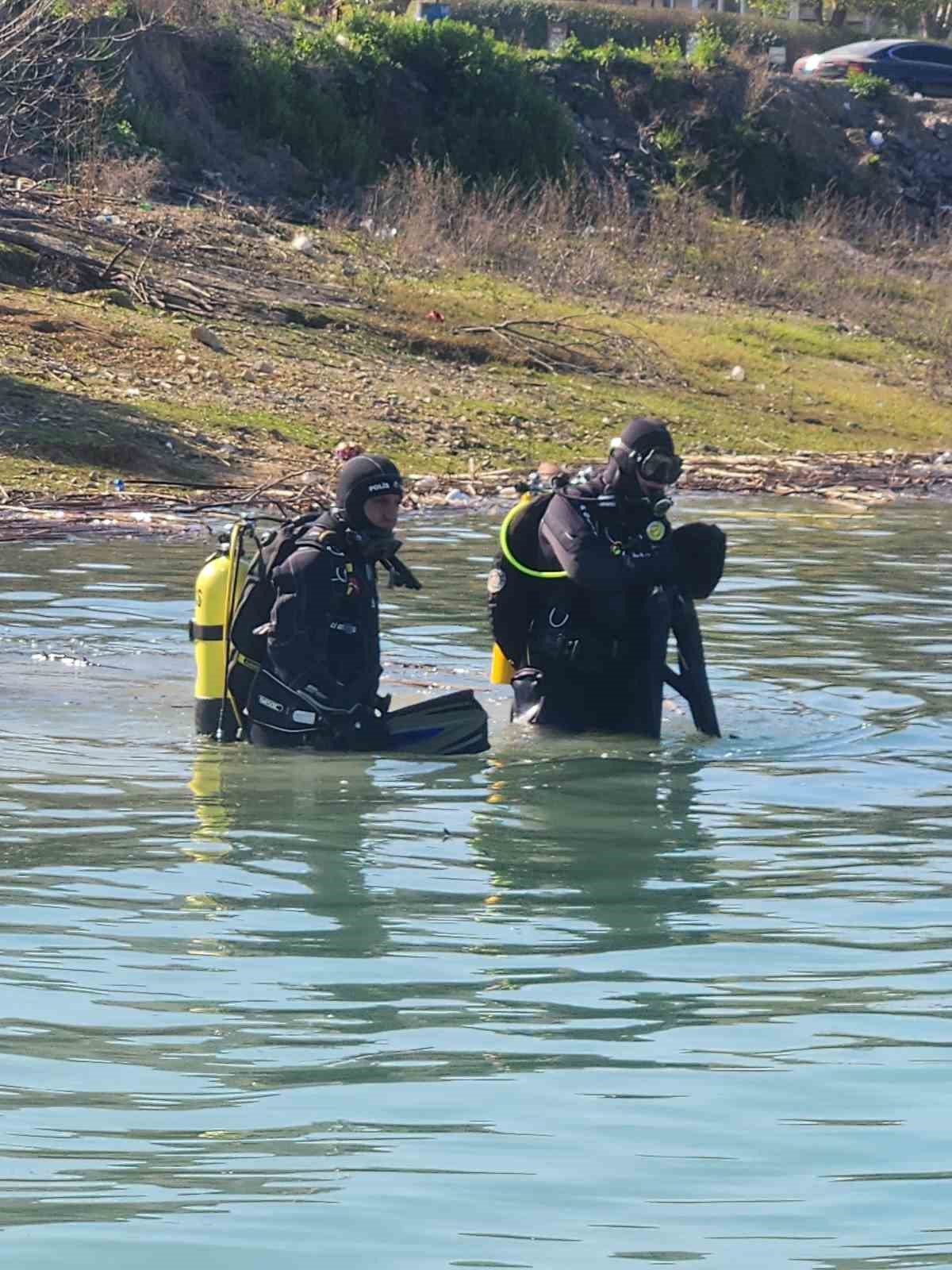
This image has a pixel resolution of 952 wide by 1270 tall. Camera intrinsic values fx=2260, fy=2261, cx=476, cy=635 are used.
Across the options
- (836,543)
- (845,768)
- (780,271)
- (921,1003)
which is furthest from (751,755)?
(780,271)

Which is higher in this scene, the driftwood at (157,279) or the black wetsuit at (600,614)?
the driftwood at (157,279)

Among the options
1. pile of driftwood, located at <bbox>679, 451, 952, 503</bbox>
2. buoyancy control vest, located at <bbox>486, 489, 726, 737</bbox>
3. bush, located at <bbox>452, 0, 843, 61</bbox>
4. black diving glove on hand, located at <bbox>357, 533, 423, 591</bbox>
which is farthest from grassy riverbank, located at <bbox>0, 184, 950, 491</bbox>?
bush, located at <bbox>452, 0, 843, 61</bbox>

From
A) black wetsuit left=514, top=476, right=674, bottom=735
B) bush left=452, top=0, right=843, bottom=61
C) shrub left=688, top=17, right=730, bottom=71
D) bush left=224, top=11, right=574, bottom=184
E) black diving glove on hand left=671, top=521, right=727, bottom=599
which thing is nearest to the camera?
black wetsuit left=514, top=476, right=674, bottom=735

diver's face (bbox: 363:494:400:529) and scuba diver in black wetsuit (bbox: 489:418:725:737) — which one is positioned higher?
diver's face (bbox: 363:494:400:529)

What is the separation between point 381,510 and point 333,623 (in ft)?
1.64

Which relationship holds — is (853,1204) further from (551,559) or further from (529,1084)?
(551,559)

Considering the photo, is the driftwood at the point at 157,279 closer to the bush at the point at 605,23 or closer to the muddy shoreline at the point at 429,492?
the muddy shoreline at the point at 429,492

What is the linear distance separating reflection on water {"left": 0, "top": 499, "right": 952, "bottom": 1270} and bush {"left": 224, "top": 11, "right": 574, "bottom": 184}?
23895mm

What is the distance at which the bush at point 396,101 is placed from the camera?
3397 cm

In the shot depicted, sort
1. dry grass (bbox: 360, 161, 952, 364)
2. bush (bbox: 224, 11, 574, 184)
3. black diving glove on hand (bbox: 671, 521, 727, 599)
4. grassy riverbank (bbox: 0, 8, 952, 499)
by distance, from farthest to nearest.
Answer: bush (bbox: 224, 11, 574, 184) < dry grass (bbox: 360, 161, 952, 364) < grassy riverbank (bbox: 0, 8, 952, 499) < black diving glove on hand (bbox: 671, 521, 727, 599)

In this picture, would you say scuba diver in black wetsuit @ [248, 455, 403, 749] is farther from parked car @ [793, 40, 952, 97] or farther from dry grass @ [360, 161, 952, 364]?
parked car @ [793, 40, 952, 97]

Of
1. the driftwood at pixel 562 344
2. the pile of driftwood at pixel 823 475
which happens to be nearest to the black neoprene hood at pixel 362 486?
the pile of driftwood at pixel 823 475

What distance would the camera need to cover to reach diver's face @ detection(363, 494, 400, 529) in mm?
8617

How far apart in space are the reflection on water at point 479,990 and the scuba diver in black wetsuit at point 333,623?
0.72 feet
